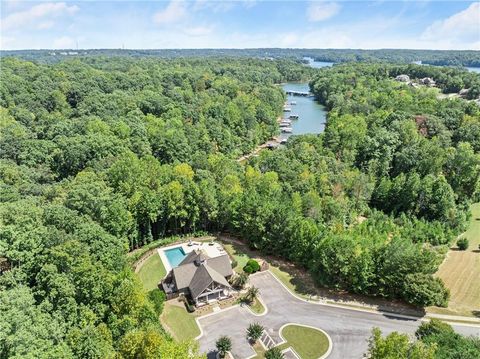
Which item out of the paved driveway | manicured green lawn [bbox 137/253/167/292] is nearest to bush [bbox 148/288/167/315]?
the paved driveway

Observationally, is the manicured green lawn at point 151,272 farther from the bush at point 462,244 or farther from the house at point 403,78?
the house at point 403,78

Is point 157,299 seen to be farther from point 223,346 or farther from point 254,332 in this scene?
point 254,332

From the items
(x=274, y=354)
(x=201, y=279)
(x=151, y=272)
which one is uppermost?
(x=274, y=354)

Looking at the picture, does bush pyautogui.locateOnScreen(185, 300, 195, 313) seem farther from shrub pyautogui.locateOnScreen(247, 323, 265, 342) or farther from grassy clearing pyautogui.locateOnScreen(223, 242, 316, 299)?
grassy clearing pyautogui.locateOnScreen(223, 242, 316, 299)

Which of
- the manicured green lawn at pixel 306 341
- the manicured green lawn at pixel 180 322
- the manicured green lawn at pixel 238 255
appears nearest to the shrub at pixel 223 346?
the manicured green lawn at pixel 180 322

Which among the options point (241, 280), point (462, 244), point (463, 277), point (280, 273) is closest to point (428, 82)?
point (462, 244)

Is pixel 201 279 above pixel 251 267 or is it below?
above

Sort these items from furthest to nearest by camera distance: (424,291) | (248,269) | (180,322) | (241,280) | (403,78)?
(403,78)
(248,269)
(241,280)
(180,322)
(424,291)
